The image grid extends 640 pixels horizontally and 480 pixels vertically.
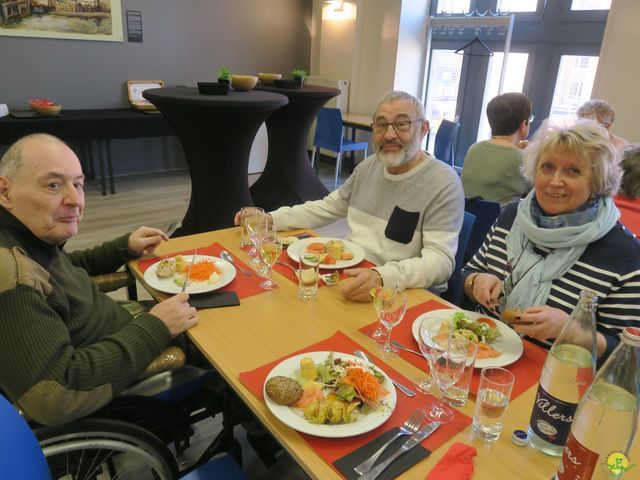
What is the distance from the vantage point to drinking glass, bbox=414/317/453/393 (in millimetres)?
1139

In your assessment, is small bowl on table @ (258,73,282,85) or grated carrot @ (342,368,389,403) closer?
grated carrot @ (342,368,389,403)

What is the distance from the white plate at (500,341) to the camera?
47.5 inches

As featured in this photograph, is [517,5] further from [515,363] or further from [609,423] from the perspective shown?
[609,423]

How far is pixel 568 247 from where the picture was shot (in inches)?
54.6

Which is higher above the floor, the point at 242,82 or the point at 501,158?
the point at 242,82

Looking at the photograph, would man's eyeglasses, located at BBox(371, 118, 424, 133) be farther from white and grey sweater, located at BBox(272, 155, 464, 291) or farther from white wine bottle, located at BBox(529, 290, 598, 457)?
white wine bottle, located at BBox(529, 290, 598, 457)

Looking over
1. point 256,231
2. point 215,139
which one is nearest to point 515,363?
point 256,231

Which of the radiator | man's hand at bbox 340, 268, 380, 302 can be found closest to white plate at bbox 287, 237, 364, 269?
man's hand at bbox 340, 268, 380, 302

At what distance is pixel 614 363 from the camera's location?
835mm

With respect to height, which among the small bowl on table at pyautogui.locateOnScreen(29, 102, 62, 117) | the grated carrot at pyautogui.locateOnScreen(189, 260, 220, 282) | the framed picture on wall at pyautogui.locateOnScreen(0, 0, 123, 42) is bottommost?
the grated carrot at pyautogui.locateOnScreen(189, 260, 220, 282)

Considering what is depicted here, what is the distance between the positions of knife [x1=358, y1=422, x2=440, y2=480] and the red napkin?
0.06m

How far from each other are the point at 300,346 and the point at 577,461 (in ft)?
2.24

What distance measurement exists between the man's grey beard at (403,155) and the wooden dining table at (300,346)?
59 cm

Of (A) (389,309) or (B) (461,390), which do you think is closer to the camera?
(B) (461,390)
